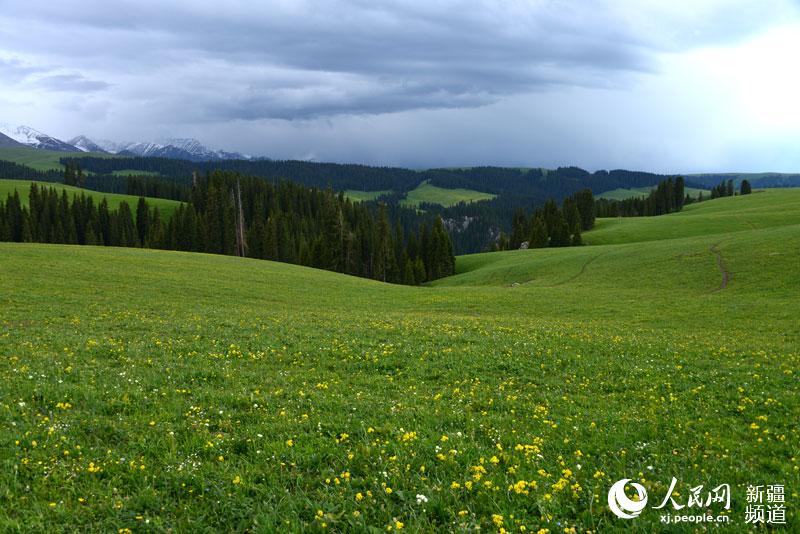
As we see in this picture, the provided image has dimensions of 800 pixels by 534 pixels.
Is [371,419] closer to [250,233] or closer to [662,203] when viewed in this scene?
[250,233]

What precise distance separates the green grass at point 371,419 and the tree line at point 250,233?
8692 centimetres

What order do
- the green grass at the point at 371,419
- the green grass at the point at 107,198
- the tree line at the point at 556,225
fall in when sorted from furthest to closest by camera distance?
the green grass at the point at 107,198
the tree line at the point at 556,225
the green grass at the point at 371,419

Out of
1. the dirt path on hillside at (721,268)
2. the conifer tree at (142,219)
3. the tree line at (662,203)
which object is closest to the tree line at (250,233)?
the conifer tree at (142,219)

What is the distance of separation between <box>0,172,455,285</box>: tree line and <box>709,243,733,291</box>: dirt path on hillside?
200 feet

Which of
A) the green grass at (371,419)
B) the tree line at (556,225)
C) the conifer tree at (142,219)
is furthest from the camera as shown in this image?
the conifer tree at (142,219)

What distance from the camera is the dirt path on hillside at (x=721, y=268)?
1631 inches

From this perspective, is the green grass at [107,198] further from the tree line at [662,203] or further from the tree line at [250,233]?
the tree line at [662,203]

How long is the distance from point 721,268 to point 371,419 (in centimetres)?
4863

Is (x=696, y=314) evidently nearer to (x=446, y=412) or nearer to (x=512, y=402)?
(x=512, y=402)

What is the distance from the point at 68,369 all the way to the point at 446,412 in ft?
35.2

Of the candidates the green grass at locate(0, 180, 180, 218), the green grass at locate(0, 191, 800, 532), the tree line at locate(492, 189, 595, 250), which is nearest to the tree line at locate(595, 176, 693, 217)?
the tree line at locate(492, 189, 595, 250)

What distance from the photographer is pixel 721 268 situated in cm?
4628

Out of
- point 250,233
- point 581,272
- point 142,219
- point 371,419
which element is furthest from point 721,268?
point 142,219

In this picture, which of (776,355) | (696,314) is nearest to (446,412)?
(776,355)
